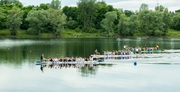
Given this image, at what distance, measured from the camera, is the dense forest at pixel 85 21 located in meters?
130

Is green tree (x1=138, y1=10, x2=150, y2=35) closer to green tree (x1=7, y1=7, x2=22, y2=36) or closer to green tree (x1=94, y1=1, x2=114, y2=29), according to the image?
green tree (x1=94, y1=1, x2=114, y2=29)

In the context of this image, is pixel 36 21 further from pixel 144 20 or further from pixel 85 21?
pixel 144 20

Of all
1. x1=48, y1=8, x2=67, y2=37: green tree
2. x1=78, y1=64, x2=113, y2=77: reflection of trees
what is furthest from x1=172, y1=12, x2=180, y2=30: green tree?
x1=78, y1=64, x2=113, y2=77: reflection of trees

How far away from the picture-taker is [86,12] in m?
150

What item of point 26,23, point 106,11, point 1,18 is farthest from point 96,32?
point 1,18

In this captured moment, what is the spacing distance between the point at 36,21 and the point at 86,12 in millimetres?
30675

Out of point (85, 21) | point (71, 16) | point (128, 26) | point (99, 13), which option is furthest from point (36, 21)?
point (128, 26)

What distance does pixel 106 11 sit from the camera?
515 feet

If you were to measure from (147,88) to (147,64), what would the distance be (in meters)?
19.0

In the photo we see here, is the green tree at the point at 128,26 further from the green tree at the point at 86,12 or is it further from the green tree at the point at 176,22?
the green tree at the point at 176,22

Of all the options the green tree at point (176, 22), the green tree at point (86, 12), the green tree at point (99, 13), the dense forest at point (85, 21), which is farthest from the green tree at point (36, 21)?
the green tree at point (176, 22)

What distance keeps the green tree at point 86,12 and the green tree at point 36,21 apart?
882 inches

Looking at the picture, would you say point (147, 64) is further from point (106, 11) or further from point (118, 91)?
point (106, 11)

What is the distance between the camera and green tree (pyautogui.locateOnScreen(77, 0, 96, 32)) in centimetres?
14738
